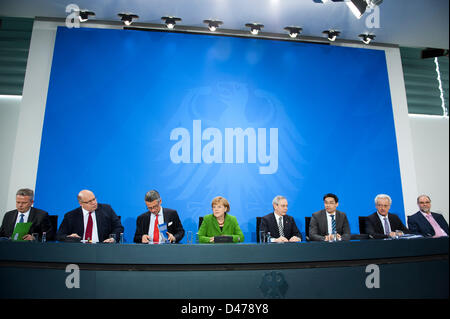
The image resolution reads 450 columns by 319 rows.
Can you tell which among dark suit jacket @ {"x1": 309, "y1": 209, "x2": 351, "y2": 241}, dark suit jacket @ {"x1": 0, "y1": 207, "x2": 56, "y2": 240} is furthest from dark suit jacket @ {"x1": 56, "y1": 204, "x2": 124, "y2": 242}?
dark suit jacket @ {"x1": 309, "y1": 209, "x2": 351, "y2": 241}

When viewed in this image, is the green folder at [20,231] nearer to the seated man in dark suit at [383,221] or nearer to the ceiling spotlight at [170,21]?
the ceiling spotlight at [170,21]

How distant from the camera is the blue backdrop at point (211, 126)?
4.79 m

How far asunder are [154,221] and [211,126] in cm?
184

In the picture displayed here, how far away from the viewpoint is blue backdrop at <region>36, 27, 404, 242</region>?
4793 mm

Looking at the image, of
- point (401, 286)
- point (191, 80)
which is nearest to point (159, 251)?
point (401, 286)

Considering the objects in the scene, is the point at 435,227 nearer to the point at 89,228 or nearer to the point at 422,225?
the point at 422,225

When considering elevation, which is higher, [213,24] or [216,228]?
[213,24]

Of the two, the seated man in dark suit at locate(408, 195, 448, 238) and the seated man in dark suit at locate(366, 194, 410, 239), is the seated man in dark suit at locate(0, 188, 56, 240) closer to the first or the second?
the seated man in dark suit at locate(366, 194, 410, 239)

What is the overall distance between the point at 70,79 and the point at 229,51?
2.39 m

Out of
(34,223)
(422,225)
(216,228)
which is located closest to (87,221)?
(34,223)

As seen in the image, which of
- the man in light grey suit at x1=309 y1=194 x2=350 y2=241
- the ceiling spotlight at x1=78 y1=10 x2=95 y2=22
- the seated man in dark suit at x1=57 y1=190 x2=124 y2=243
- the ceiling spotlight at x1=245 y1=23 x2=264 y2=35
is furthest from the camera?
the ceiling spotlight at x1=245 y1=23 x2=264 y2=35

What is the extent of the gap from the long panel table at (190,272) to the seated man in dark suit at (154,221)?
3.06 feet

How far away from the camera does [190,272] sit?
262 cm

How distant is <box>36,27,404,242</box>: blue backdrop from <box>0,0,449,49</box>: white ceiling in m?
0.28
